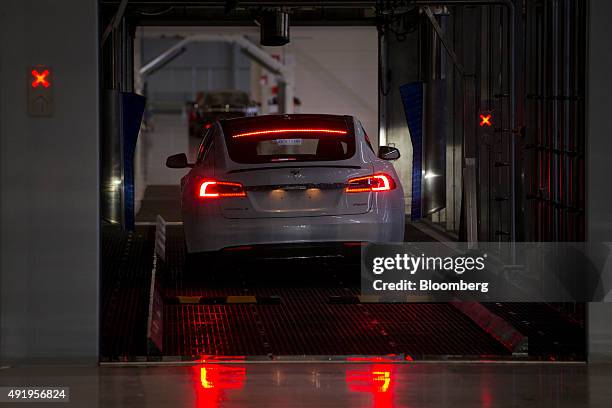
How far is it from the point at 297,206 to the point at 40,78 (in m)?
3.54

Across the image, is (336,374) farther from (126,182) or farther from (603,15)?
Answer: (126,182)

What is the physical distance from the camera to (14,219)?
7781mm

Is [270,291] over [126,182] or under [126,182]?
under

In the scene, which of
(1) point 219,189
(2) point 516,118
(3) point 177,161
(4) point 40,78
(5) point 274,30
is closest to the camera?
(4) point 40,78

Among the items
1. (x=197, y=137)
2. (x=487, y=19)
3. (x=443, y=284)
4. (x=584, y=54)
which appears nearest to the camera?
(x=584, y=54)

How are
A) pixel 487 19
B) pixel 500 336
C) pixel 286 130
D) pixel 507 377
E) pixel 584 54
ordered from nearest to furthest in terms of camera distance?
pixel 507 377 → pixel 584 54 → pixel 500 336 → pixel 286 130 → pixel 487 19

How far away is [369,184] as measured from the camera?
10969mm

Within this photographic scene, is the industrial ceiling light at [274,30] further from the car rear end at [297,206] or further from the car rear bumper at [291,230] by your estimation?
the car rear bumper at [291,230]

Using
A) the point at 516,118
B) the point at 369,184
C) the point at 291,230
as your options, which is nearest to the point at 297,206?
the point at 291,230

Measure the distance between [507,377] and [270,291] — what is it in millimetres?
4100

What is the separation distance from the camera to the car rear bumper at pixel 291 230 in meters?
10.8

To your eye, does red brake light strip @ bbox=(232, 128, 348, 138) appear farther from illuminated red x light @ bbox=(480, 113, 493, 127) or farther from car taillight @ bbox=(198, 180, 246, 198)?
illuminated red x light @ bbox=(480, 113, 493, 127)

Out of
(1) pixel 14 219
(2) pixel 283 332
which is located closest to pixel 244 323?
(2) pixel 283 332

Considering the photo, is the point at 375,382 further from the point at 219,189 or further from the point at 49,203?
the point at 219,189
